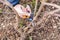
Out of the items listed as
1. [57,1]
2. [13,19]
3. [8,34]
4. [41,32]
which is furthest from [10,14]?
[57,1]

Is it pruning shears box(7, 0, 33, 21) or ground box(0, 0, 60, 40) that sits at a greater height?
pruning shears box(7, 0, 33, 21)

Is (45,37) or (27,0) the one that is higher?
(27,0)

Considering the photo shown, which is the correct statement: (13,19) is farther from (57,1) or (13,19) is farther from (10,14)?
(57,1)

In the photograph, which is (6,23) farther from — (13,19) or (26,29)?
(26,29)

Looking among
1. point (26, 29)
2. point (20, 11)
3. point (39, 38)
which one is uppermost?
point (20, 11)

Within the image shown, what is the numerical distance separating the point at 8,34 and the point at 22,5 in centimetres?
41

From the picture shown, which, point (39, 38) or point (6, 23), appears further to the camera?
point (6, 23)

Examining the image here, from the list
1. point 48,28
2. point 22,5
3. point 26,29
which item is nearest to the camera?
point 26,29

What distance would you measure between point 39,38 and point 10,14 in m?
0.50

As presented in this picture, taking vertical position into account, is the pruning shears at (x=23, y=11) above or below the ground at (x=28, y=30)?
above

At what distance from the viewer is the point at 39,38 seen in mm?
2008

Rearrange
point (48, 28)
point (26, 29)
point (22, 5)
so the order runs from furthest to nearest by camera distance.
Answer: point (22, 5) < point (48, 28) < point (26, 29)

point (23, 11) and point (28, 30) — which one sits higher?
point (23, 11)

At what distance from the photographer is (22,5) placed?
7.27 feet
